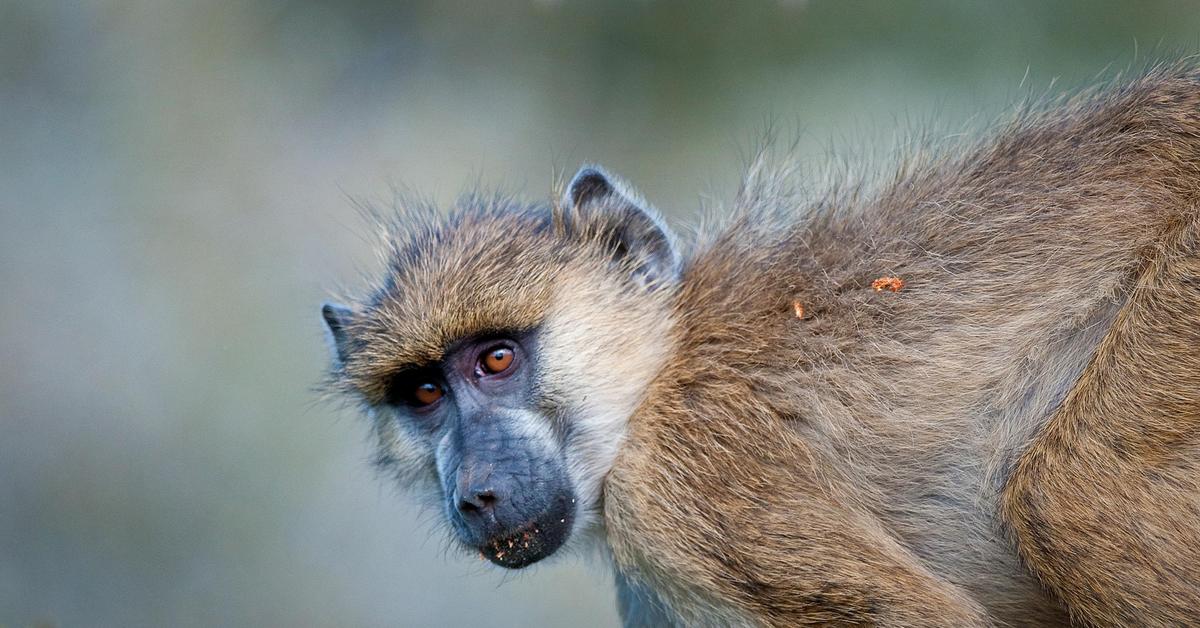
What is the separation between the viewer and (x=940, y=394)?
445cm

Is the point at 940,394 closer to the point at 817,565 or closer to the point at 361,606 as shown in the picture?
the point at 817,565

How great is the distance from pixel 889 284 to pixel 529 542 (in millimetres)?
1827

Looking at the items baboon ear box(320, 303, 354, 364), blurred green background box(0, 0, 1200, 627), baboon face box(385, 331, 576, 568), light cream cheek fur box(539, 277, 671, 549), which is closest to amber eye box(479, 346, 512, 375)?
baboon face box(385, 331, 576, 568)

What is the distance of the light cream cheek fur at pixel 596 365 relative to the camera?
4590 mm

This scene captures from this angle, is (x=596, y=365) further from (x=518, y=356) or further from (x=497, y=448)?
(x=497, y=448)

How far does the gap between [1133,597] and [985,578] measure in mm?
744

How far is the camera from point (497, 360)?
4734 millimetres

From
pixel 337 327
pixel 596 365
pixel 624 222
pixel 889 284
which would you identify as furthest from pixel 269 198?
pixel 889 284

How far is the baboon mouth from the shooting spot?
14.5 ft

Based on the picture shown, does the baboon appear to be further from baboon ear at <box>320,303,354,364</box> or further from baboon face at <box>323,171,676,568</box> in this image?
baboon ear at <box>320,303,354,364</box>

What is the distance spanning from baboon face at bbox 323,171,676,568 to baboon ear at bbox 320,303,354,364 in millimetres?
75

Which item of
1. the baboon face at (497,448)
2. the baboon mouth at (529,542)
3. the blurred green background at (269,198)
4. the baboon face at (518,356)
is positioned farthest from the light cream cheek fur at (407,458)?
the blurred green background at (269,198)

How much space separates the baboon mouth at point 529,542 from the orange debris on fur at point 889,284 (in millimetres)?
1596

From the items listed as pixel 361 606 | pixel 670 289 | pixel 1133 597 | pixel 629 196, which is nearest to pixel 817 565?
pixel 1133 597
